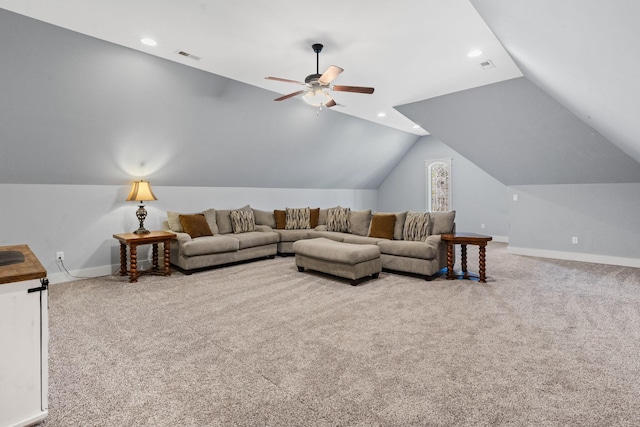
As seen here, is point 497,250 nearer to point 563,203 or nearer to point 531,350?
point 563,203

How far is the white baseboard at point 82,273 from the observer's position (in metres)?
4.42

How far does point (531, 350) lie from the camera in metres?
2.46

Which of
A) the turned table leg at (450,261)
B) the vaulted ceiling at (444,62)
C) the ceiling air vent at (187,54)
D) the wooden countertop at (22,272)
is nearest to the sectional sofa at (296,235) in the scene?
the turned table leg at (450,261)

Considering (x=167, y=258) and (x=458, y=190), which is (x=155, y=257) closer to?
(x=167, y=258)

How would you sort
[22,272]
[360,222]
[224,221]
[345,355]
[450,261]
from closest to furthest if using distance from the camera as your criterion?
[22,272], [345,355], [450,261], [360,222], [224,221]

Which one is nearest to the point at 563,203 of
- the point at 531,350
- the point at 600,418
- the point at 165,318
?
the point at 531,350

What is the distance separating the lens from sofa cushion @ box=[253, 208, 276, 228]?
6.85m

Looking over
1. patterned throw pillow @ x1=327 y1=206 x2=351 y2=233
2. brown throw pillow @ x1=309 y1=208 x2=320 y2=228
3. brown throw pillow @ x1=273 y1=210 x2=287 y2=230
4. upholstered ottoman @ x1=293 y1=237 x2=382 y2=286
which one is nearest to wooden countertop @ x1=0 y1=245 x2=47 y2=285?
upholstered ottoman @ x1=293 y1=237 x2=382 y2=286

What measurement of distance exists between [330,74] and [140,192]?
3.39 metres

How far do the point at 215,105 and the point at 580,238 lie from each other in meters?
6.69

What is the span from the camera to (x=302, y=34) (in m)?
3.30

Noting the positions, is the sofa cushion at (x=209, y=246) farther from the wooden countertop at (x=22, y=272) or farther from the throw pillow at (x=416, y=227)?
the wooden countertop at (x=22, y=272)

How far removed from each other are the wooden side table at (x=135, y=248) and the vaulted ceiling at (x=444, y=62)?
148 cm

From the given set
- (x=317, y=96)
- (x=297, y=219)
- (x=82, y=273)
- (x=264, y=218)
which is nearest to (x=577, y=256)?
(x=297, y=219)
